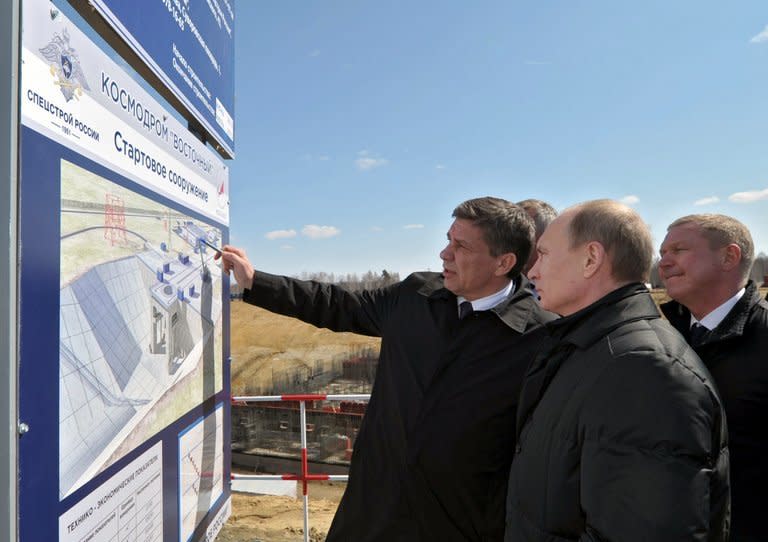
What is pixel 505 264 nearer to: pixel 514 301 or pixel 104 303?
pixel 514 301

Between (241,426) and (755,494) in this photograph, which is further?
(241,426)

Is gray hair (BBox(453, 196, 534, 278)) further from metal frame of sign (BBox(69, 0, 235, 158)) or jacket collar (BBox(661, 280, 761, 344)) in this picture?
metal frame of sign (BBox(69, 0, 235, 158))

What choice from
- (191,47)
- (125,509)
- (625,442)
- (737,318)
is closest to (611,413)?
(625,442)

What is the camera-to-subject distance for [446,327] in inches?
102

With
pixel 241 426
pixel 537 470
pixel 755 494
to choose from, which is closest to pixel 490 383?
pixel 537 470

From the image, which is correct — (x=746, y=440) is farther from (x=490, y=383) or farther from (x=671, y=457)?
(x=671, y=457)

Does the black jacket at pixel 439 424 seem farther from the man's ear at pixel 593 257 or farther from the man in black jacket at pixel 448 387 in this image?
the man's ear at pixel 593 257

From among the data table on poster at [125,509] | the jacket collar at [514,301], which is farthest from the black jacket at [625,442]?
the data table on poster at [125,509]

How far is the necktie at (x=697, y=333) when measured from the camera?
7.93 ft

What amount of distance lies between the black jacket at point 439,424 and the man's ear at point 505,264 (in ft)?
0.41

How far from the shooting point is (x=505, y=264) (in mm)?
2590

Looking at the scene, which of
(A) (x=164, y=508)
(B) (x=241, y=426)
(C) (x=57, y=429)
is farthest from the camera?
(B) (x=241, y=426)

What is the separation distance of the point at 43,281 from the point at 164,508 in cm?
115

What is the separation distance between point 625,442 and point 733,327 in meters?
1.35
